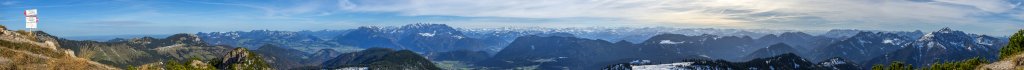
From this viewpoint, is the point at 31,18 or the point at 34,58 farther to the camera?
the point at 31,18

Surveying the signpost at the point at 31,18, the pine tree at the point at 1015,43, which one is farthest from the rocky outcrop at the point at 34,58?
the pine tree at the point at 1015,43

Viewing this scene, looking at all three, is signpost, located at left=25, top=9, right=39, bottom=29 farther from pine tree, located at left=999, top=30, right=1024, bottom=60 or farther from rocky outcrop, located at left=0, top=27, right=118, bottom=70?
pine tree, located at left=999, top=30, right=1024, bottom=60

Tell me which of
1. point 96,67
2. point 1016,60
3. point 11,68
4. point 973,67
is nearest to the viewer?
point 1016,60

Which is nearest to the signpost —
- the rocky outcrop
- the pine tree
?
the rocky outcrop

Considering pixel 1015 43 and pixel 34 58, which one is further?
pixel 1015 43

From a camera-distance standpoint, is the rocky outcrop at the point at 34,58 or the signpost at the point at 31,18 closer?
the rocky outcrop at the point at 34,58

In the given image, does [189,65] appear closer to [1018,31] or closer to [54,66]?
[54,66]

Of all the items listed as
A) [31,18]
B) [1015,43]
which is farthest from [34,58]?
[1015,43]

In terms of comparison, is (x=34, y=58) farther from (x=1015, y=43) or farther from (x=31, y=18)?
(x=1015, y=43)

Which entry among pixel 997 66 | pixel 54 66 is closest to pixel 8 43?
pixel 54 66

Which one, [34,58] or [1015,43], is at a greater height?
[34,58]

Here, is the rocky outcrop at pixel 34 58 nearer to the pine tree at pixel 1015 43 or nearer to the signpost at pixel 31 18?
the signpost at pixel 31 18
